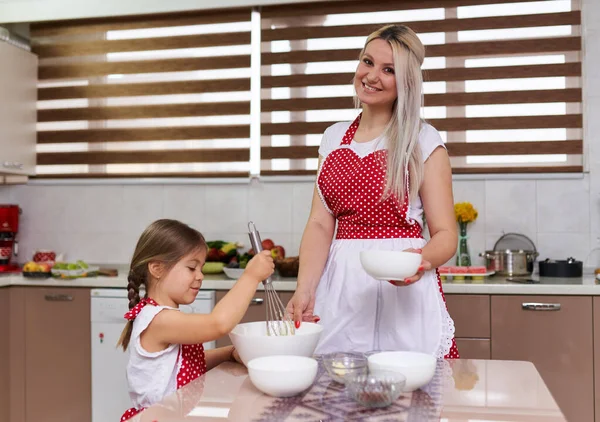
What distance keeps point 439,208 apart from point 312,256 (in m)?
0.37

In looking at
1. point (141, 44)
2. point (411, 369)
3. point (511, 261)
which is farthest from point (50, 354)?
point (411, 369)

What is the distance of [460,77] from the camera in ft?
10.7

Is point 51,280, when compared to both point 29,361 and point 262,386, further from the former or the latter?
point 262,386

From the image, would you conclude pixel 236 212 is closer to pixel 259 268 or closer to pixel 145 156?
pixel 145 156

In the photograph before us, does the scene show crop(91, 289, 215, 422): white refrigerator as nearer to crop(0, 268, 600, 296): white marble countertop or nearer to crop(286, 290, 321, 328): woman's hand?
crop(0, 268, 600, 296): white marble countertop

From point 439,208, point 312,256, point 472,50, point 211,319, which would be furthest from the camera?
point 472,50

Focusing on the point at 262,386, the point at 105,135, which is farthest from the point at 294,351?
the point at 105,135

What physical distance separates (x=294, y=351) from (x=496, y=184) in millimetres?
2207

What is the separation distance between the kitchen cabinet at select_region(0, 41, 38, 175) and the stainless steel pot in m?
2.46

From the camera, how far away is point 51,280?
3.08m

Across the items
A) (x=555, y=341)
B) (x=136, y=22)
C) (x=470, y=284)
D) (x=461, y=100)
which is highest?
(x=136, y=22)

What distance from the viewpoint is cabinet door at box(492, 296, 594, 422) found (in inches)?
103

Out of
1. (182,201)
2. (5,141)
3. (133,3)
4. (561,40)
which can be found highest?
(133,3)

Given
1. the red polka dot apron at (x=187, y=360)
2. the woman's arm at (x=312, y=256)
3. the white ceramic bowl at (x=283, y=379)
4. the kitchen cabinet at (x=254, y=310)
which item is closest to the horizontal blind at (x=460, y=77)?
the kitchen cabinet at (x=254, y=310)
